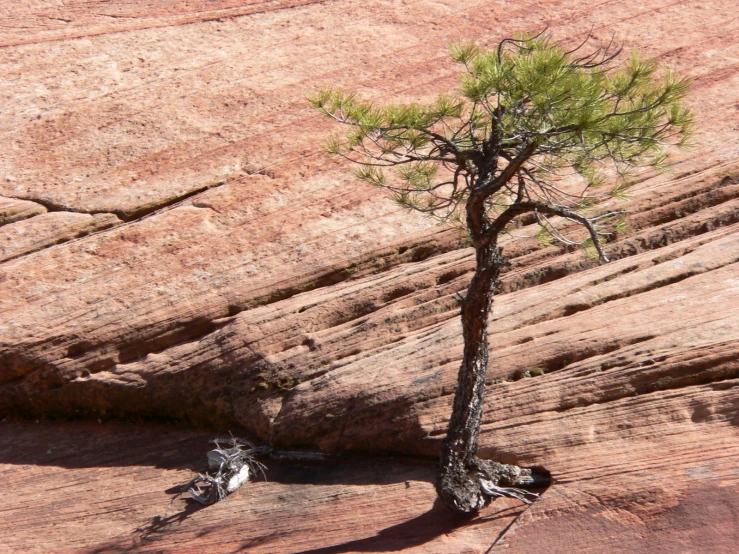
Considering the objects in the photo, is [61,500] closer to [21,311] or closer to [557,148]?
[21,311]

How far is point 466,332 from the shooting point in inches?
221

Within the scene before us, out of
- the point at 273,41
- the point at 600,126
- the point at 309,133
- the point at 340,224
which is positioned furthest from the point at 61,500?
the point at 273,41

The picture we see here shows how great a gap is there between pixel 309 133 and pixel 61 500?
4305mm

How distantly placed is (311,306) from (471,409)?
7.11 ft

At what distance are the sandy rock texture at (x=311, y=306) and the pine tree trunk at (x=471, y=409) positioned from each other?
236 mm

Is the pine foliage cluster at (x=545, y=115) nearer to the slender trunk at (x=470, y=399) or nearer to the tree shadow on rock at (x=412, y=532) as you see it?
the slender trunk at (x=470, y=399)

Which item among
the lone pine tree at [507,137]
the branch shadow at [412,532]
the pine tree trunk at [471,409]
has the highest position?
the lone pine tree at [507,137]

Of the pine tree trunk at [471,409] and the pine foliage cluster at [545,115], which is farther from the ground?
the pine foliage cluster at [545,115]

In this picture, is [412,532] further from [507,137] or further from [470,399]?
[507,137]

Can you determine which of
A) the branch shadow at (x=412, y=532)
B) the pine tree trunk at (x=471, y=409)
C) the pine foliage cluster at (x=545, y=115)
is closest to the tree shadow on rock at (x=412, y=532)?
the branch shadow at (x=412, y=532)

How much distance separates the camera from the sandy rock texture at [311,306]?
575cm

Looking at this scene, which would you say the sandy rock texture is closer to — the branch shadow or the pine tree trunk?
the branch shadow

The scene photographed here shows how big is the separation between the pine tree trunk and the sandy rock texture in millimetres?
236

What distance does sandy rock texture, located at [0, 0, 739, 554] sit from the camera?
5.75 meters
